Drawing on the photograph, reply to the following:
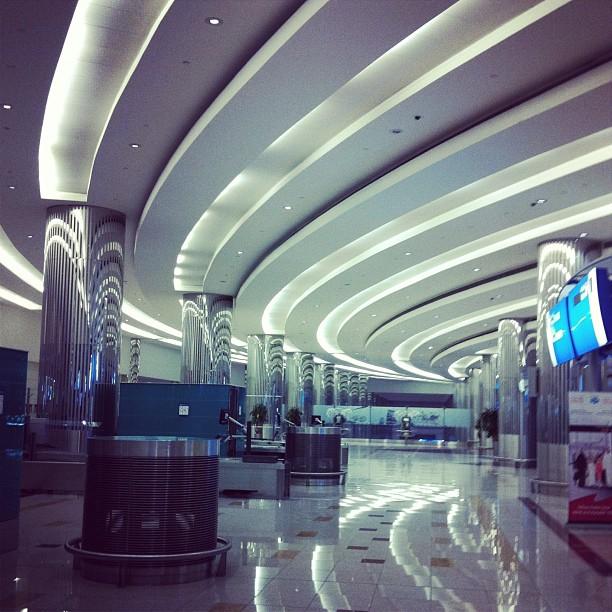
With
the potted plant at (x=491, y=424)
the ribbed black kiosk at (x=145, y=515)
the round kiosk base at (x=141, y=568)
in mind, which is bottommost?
the round kiosk base at (x=141, y=568)

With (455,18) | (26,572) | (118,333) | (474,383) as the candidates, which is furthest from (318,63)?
(474,383)

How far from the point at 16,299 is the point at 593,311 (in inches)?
822

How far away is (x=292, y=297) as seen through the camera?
24.7 meters

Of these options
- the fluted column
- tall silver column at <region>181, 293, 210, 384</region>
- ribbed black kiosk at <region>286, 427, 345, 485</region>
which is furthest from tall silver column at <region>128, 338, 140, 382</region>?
ribbed black kiosk at <region>286, 427, 345, 485</region>

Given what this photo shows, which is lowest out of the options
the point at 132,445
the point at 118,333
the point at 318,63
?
the point at 132,445

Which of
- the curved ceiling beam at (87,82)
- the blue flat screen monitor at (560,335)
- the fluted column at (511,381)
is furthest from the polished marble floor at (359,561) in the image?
the fluted column at (511,381)

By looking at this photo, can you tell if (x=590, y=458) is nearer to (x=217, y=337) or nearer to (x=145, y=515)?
(x=145, y=515)

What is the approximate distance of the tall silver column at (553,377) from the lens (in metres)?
15.7

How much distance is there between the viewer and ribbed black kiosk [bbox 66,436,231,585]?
6.12 metres

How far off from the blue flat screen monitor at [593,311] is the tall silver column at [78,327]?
751cm

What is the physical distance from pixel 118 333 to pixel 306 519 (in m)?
5.53

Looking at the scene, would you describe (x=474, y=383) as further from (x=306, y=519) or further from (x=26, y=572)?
(x=26, y=572)

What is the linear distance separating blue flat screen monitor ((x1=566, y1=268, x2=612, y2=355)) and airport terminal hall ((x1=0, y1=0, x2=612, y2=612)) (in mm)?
57

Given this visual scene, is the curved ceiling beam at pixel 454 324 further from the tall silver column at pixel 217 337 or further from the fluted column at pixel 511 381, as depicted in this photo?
the tall silver column at pixel 217 337
